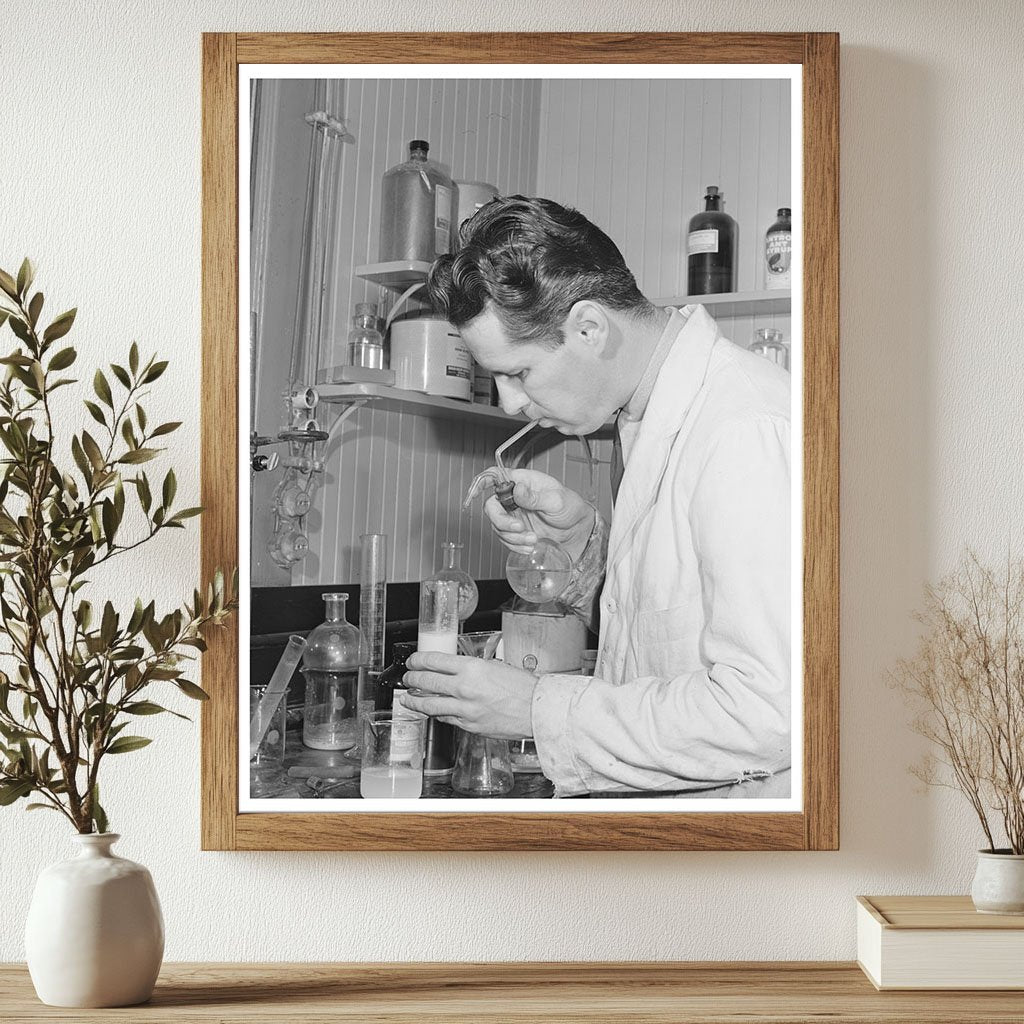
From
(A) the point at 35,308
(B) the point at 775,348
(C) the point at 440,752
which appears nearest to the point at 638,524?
(B) the point at 775,348

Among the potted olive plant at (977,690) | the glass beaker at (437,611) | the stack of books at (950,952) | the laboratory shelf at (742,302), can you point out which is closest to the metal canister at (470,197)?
the laboratory shelf at (742,302)

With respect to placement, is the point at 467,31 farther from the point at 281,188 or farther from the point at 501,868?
the point at 501,868

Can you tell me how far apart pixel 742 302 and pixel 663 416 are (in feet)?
0.64

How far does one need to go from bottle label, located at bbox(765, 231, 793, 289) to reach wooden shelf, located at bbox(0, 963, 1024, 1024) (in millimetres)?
953

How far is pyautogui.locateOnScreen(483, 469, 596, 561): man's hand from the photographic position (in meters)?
1.57

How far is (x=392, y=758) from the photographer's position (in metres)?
1.56

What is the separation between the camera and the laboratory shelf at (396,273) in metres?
1.56

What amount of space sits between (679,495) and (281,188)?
0.71 metres

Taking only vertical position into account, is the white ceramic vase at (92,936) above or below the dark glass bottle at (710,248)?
below

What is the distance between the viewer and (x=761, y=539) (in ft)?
5.12

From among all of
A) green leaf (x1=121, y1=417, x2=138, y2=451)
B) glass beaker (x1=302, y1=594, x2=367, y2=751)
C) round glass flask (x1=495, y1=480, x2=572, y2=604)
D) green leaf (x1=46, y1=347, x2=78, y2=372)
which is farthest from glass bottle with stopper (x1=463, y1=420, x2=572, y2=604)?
green leaf (x1=46, y1=347, x2=78, y2=372)

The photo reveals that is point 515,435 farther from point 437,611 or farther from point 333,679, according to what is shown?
point 333,679

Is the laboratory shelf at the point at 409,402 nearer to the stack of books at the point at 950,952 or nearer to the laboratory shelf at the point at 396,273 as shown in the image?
the laboratory shelf at the point at 396,273

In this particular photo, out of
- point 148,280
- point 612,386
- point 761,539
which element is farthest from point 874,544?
point 148,280
